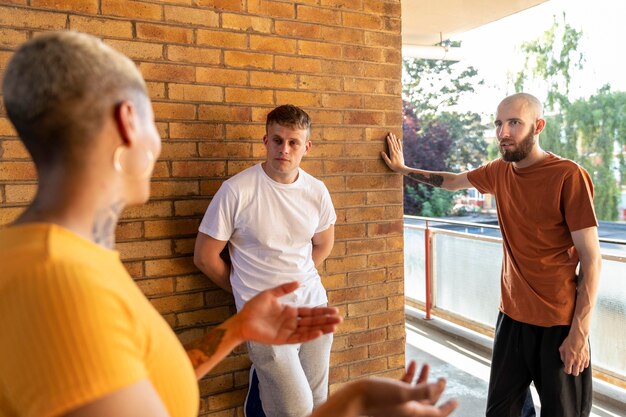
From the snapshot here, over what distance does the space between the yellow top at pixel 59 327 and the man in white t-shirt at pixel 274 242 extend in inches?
73.2

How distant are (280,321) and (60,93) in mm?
934

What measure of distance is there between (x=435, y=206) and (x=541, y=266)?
75.4 ft

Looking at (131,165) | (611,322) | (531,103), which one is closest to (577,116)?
(611,322)

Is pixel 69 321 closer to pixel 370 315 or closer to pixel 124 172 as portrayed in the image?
pixel 124 172

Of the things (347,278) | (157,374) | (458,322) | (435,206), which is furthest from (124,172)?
(435,206)

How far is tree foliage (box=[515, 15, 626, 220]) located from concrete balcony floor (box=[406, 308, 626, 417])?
17310mm

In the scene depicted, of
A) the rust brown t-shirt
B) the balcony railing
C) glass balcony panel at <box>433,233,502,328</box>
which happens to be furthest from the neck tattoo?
glass balcony panel at <box>433,233,502,328</box>

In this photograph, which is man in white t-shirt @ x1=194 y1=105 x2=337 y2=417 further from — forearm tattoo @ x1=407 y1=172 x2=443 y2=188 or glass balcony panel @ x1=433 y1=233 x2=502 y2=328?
glass balcony panel @ x1=433 y1=233 x2=502 y2=328

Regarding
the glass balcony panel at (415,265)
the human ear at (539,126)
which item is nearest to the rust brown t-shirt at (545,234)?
the human ear at (539,126)

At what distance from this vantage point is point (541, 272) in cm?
299

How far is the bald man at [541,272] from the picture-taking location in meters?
2.84

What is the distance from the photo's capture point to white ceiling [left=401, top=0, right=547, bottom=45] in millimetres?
5695

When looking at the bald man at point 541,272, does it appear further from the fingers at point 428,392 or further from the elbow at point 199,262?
the fingers at point 428,392

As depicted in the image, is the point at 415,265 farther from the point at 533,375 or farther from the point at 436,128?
the point at 436,128
